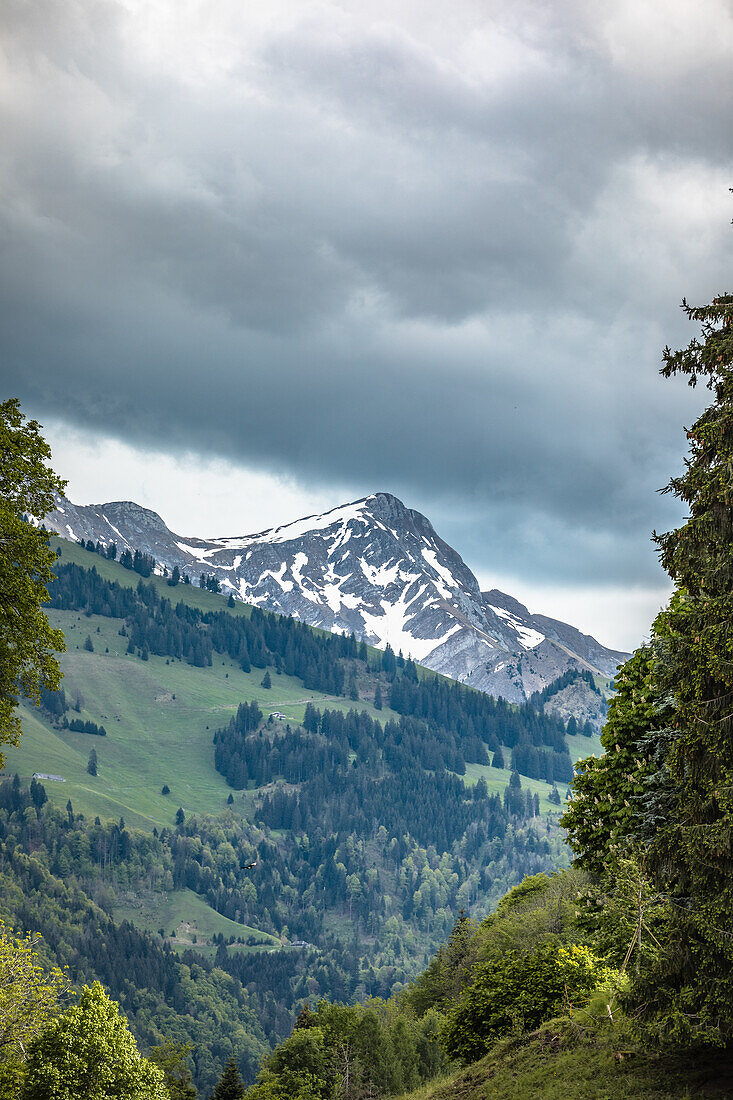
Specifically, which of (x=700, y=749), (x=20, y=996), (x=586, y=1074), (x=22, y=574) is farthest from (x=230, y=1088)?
(x=700, y=749)

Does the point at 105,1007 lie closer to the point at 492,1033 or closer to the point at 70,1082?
the point at 70,1082

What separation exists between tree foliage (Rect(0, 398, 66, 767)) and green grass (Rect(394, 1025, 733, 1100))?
18.6 metres

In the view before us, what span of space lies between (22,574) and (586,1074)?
2150 cm

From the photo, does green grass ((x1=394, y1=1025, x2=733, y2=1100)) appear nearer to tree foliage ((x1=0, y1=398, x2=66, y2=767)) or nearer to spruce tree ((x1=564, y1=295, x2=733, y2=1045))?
spruce tree ((x1=564, y1=295, x2=733, y2=1045))

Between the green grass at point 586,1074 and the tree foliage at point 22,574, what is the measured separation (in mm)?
18620

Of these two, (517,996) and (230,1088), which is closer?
(517,996)

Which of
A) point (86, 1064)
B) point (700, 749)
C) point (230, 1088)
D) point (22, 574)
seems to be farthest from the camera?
point (230, 1088)

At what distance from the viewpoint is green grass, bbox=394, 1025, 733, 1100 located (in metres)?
23.8

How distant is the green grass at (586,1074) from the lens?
23781 millimetres

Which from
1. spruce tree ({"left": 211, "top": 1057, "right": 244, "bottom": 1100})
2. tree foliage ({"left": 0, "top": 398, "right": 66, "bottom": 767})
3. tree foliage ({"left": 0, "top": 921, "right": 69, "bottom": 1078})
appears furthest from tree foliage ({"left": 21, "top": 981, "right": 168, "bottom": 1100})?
spruce tree ({"left": 211, "top": 1057, "right": 244, "bottom": 1100})

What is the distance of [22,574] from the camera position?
29844mm

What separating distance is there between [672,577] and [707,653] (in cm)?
313

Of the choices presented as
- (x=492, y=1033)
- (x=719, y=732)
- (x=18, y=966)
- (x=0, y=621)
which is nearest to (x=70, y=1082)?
(x=18, y=966)

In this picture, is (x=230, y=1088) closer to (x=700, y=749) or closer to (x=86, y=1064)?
(x=86, y=1064)
